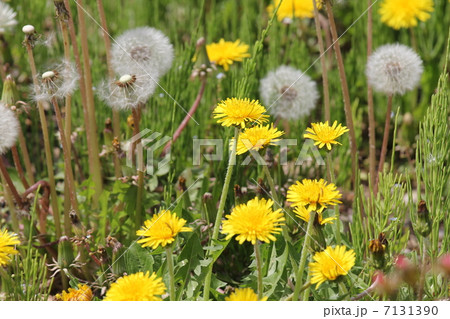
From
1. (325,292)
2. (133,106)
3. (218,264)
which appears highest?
(133,106)

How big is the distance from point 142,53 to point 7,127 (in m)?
0.45

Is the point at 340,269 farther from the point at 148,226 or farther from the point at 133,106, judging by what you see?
the point at 133,106

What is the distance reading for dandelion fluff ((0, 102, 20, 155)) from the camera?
4.54 ft

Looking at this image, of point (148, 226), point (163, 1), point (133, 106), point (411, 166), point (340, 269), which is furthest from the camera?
point (163, 1)

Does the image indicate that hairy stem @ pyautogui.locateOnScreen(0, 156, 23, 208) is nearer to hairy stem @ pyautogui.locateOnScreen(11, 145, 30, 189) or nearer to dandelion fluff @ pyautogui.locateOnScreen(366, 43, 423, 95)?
hairy stem @ pyautogui.locateOnScreen(11, 145, 30, 189)

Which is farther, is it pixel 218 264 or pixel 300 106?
pixel 300 106

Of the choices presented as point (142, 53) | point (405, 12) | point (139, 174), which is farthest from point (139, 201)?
point (405, 12)

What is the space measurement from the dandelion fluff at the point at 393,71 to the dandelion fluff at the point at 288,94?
9.4 inches

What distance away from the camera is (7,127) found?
1.40 meters

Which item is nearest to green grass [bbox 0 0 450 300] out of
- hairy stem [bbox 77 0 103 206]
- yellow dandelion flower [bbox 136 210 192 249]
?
hairy stem [bbox 77 0 103 206]

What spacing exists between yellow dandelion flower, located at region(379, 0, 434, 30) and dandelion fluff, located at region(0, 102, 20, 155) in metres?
1.39

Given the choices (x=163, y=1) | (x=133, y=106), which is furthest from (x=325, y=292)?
(x=163, y=1)
